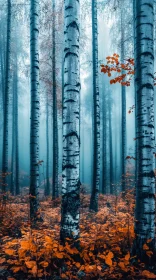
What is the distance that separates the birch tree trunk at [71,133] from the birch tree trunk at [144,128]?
1.07 m

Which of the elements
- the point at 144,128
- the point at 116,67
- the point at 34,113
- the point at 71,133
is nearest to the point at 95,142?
the point at 34,113

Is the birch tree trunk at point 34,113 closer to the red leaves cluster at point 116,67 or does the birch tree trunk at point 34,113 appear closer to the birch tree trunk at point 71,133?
the birch tree trunk at point 71,133

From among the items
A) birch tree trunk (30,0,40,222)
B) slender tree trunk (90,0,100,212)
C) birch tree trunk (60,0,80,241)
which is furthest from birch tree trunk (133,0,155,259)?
slender tree trunk (90,0,100,212)

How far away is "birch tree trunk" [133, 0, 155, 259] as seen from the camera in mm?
3104

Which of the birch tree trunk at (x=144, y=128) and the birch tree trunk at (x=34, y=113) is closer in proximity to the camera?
the birch tree trunk at (x=144, y=128)

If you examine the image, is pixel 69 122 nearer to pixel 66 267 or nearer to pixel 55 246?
pixel 55 246

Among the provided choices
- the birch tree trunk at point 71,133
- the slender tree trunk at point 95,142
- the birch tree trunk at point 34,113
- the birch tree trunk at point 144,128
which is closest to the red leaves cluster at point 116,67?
the birch tree trunk at point 144,128

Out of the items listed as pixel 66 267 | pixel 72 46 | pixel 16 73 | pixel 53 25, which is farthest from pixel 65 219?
pixel 16 73

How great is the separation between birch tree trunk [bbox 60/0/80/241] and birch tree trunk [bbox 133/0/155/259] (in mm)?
1069

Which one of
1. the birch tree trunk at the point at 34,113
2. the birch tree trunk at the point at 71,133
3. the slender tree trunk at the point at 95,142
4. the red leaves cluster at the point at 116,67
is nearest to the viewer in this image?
the birch tree trunk at the point at 71,133

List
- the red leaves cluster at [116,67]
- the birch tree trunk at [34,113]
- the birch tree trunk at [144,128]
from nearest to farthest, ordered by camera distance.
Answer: the birch tree trunk at [144,128] < the red leaves cluster at [116,67] < the birch tree trunk at [34,113]

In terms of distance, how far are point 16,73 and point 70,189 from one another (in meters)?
14.4

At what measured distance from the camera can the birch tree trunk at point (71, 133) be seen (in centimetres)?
337

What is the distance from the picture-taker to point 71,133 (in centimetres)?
349
